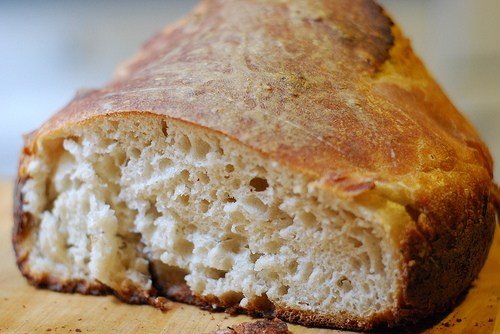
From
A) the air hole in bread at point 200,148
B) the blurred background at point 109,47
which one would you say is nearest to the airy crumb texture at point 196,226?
the air hole in bread at point 200,148

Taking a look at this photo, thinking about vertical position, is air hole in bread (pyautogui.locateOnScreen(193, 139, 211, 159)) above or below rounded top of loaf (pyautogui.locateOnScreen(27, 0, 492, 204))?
below

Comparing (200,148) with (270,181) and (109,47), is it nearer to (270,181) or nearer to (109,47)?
(270,181)

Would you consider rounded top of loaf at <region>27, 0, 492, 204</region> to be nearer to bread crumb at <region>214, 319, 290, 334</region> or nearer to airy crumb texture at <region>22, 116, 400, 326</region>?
airy crumb texture at <region>22, 116, 400, 326</region>

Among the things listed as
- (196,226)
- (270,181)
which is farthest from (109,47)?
(270,181)

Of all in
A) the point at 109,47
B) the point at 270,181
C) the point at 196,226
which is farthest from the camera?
the point at 109,47

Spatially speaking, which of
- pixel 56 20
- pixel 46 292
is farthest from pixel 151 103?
pixel 56 20

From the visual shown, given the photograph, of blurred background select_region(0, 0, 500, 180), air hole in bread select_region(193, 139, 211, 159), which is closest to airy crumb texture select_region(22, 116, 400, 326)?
air hole in bread select_region(193, 139, 211, 159)
